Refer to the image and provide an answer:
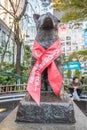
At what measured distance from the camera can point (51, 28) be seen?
389 centimetres

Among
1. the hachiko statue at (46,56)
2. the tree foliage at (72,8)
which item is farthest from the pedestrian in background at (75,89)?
the tree foliage at (72,8)

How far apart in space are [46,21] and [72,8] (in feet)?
27.3

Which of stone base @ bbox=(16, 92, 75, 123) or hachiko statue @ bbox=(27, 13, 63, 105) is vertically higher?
hachiko statue @ bbox=(27, 13, 63, 105)

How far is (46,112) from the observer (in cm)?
354

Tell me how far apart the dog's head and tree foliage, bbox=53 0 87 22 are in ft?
24.7

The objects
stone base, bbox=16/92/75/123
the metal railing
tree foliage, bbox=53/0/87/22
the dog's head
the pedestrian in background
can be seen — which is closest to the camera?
stone base, bbox=16/92/75/123

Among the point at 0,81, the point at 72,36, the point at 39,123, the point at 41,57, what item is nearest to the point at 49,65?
the point at 41,57

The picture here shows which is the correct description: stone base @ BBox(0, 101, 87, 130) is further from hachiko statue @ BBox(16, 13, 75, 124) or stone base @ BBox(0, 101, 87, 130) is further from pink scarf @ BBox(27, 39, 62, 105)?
pink scarf @ BBox(27, 39, 62, 105)

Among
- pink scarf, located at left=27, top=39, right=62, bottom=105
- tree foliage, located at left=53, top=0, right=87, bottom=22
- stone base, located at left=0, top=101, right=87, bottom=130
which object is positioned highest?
tree foliage, located at left=53, top=0, right=87, bottom=22

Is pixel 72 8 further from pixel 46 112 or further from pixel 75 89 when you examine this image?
pixel 46 112

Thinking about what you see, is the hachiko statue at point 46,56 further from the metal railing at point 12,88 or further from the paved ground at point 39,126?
the metal railing at point 12,88

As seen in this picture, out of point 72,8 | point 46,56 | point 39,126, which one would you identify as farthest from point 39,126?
point 72,8

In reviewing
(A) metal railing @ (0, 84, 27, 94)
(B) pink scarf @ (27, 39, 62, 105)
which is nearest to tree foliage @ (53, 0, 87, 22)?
(A) metal railing @ (0, 84, 27, 94)

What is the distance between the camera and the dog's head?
371 cm
